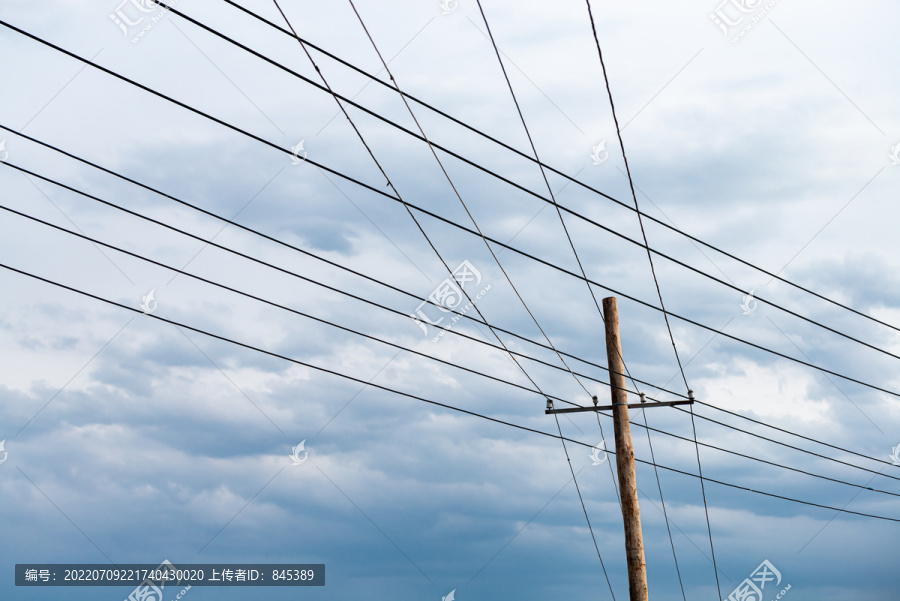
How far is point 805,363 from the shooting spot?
54.2ft

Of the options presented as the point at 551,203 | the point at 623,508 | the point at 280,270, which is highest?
the point at 551,203

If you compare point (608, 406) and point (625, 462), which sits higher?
point (608, 406)

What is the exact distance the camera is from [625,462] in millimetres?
12742

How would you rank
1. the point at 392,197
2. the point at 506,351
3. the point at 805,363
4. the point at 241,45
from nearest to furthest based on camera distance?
the point at 241,45 < the point at 392,197 < the point at 506,351 < the point at 805,363

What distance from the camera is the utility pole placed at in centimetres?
1230

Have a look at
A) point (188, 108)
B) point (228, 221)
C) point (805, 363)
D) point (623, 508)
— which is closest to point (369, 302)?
point (228, 221)

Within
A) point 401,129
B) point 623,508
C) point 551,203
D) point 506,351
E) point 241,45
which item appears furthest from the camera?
point 506,351

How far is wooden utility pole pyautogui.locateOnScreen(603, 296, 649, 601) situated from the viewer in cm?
1229

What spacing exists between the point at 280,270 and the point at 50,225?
2.96 metres

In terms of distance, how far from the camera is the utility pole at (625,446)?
12.3 meters

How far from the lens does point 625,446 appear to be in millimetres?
12820

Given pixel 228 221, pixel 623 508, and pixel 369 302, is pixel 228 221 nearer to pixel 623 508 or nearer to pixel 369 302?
pixel 369 302

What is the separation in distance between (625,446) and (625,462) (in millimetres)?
262

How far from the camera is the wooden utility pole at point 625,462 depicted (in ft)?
40.3
